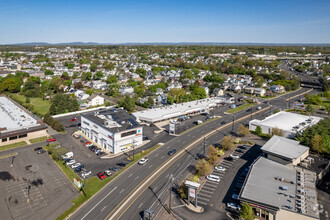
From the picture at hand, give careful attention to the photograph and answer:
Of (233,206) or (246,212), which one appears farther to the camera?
(233,206)

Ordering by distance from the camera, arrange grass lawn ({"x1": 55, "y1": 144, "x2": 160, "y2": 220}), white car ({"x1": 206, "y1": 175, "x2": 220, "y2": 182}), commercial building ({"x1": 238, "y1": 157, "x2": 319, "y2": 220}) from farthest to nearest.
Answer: white car ({"x1": 206, "y1": 175, "x2": 220, "y2": 182})
grass lawn ({"x1": 55, "y1": 144, "x2": 160, "y2": 220})
commercial building ({"x1": 238, "y1": 157, "x2": 319, "y2": 220})

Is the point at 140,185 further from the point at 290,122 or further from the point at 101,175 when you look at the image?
the point at 290,122

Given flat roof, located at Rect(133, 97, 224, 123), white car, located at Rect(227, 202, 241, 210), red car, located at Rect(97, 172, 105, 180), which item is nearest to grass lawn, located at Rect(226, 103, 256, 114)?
flat roof, located at Rect(133, 97, 224, 123)

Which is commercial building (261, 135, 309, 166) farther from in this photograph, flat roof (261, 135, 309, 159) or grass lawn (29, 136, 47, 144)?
grass lawn (29, 136, 47, 144)

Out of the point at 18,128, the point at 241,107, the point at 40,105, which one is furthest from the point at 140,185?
the point at 40,105

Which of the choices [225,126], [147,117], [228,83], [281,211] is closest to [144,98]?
[147,117]
